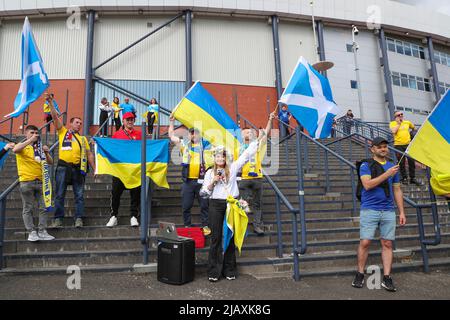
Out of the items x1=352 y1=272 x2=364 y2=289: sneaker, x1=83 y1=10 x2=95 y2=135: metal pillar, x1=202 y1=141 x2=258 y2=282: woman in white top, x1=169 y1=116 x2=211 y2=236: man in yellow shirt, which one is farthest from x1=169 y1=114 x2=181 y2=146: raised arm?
x1=83 y1=10 x2=95 y2=135: metal pillar

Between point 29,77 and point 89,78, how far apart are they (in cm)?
1207

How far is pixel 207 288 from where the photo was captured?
13.7 ft

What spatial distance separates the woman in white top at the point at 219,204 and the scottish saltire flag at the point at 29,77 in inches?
123

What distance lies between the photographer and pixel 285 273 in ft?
15.9

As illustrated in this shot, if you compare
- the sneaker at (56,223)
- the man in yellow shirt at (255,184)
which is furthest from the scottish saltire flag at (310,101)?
the sneaker at (56,223)

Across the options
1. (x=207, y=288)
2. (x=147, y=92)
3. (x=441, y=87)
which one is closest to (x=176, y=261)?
(x=207, y=288)

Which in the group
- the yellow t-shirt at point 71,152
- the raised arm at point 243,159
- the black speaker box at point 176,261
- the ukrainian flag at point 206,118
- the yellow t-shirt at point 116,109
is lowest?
the black speaker box at point 176,261

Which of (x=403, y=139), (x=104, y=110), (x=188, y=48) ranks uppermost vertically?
(x=188, y=48)

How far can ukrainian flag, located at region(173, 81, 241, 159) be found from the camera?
562 centimetres

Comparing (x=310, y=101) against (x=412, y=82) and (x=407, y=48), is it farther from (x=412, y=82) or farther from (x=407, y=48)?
(x=407, y=48)

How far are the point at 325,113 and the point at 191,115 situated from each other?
85.2 inches

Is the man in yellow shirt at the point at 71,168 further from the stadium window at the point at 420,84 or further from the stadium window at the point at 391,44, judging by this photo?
the stadium window at the point at 420,84

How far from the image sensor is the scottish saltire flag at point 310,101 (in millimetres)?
5137
